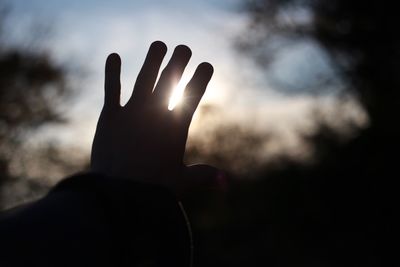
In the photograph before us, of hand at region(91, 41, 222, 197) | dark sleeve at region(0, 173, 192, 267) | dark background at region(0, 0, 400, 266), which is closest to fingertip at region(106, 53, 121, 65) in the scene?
hand at region(91, 41, 222, 197)

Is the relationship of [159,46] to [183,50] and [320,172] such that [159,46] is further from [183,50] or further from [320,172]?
[320,172]

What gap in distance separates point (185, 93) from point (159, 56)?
0.19ft

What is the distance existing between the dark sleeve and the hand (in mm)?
143

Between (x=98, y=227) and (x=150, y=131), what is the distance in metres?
0.28

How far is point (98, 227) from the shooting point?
603 mm

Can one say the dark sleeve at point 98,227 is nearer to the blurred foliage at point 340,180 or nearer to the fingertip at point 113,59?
the fingertip at point 113,59

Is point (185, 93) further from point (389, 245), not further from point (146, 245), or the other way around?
point (389, 245)

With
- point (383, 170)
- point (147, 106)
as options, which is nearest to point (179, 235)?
point (147, 106)

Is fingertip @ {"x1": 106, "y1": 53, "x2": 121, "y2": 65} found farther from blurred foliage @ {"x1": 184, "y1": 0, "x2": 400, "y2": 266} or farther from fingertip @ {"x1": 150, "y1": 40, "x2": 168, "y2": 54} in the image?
blurred foliage @ {"x1": 184, "y1": 0, "x2": 400, "y2": 266}

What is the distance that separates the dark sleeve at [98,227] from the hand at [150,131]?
0.14m

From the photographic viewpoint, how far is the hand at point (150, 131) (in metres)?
0.85

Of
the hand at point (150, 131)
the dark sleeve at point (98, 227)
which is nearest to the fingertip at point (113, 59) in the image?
the hand at point (150, 131)

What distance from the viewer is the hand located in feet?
2.79

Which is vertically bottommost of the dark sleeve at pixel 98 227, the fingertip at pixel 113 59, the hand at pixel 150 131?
the dark sleeve at pixel 98 227
